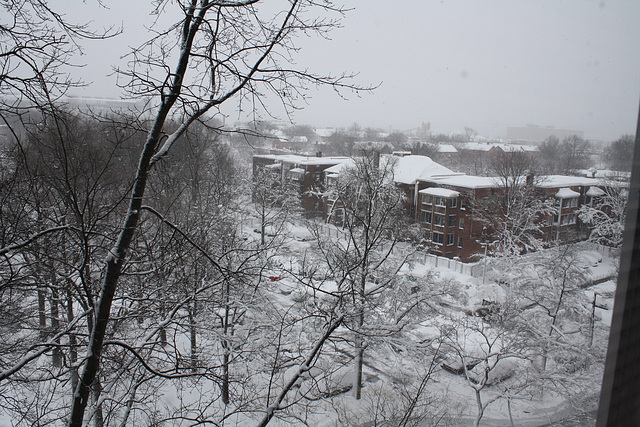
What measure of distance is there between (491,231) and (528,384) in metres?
10.6

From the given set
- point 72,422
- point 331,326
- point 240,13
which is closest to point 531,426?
point 331,326

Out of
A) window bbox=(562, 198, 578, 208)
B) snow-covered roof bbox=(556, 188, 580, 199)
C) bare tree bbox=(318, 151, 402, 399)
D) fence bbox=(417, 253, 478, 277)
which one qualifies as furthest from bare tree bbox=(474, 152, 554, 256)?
bare tree bbox=(318, 151, 402, 399)

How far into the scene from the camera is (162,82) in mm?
2225

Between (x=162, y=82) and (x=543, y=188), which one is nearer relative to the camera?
(x=162, y=82)

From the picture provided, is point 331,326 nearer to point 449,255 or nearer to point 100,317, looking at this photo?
point 100,317

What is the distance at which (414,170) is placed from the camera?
63.7 feet

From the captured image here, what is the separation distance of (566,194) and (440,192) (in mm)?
4386

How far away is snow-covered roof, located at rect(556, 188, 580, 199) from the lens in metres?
Result: 15.6

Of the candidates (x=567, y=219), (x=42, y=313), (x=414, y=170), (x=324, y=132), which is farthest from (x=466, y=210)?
(x=324, y=132)

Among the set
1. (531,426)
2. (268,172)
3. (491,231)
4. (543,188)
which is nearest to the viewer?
(531,426)

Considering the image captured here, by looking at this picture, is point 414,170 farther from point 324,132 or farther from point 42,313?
point 324,132

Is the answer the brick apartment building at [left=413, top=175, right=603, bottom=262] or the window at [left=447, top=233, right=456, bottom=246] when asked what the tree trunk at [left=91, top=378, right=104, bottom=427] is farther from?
the window at [left=447, top=233, right=456, bottom=246]

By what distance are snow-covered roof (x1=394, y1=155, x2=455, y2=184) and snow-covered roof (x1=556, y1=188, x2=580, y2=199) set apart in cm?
479

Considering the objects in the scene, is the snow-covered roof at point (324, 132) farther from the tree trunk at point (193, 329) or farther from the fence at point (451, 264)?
the tree trunk at point (193, 329)
